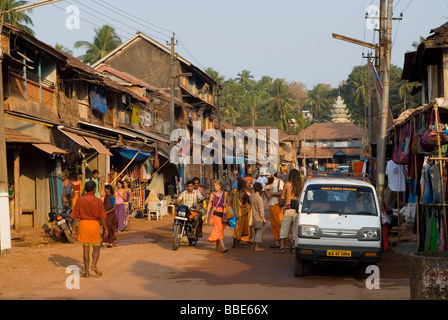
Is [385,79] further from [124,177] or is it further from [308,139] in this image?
[308,139]

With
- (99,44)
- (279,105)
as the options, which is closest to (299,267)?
(99,44)

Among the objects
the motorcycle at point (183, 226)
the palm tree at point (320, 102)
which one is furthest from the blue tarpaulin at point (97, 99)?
the palm tree at point (320, 102)

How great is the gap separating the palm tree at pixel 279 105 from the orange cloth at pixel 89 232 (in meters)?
77.3

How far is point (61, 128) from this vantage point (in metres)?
19.5

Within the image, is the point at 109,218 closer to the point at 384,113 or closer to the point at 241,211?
the point at 241,211

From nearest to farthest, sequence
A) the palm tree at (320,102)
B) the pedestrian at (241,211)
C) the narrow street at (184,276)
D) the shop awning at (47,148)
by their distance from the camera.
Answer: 1. the narrow street at (184,276)
2. the pedestrian at (241,211)
3. the shop awning at (47,148)
4. the palm tree at (320,102)

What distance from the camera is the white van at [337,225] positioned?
34.2ft

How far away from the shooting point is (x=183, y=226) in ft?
49.3

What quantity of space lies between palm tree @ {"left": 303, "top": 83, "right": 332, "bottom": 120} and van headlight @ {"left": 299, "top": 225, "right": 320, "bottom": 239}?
311 ft

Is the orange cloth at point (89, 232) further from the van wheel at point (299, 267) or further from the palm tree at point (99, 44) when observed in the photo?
the palm tree at point (99, 44)

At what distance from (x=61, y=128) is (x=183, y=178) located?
1704 centimetres

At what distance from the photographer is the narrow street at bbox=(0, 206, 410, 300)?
8992 mm

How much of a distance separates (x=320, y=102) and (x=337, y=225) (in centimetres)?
9561
